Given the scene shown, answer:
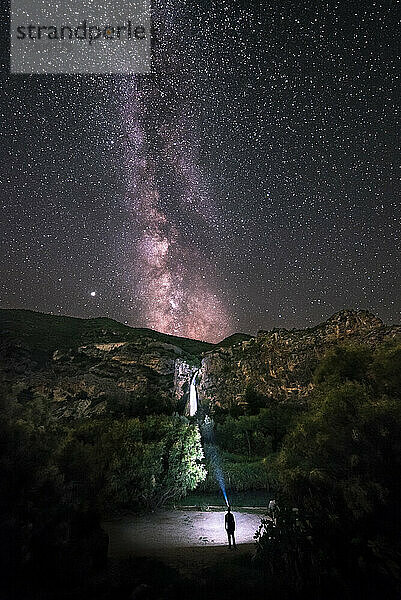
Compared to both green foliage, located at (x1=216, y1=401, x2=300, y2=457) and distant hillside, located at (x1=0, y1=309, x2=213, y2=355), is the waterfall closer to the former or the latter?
distant hillside, located at (x1=0, y1=309, x2=213, y2=355)

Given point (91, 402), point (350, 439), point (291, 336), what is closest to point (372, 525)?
point (350, 439)

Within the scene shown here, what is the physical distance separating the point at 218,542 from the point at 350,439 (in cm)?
779

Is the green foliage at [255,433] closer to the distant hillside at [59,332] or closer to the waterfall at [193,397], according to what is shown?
the waterfall at [193,397]

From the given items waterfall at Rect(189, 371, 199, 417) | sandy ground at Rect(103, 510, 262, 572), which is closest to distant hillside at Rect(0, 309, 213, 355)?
waterfall at Rect(189, 371, 199, 417)

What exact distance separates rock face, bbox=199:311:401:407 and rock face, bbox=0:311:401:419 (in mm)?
191

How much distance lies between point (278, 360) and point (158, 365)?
27.2 metres

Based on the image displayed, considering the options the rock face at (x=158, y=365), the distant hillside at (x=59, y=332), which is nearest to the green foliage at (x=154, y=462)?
the rock face at (x=158, y=365)

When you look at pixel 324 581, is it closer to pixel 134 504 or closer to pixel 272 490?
pixel 134 504

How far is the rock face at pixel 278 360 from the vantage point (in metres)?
72.7

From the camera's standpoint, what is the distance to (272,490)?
36.6 metres

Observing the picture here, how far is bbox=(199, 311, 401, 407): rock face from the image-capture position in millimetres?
72688

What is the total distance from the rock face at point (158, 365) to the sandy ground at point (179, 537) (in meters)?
38.0

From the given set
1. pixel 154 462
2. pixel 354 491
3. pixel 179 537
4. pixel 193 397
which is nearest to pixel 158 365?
pixel 193 397

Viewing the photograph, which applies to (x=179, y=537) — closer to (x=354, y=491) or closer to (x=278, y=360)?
(x=354, y=491)
